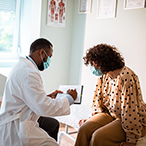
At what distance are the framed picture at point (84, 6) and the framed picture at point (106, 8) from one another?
0.20 metres

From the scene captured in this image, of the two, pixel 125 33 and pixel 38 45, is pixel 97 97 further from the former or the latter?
pixel 125 33

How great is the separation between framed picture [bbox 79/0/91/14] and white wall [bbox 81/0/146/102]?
72 millimetres

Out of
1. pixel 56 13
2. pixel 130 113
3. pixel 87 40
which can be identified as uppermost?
pixel 56 13

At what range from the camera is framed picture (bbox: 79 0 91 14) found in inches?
127

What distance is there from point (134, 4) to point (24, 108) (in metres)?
1.72

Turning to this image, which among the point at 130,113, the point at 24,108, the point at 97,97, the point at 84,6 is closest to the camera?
the point at 24,108

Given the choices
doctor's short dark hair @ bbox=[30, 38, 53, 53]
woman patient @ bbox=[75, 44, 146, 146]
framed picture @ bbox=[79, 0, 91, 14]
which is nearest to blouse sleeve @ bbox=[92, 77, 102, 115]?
woman patient @ bbox=[75, 44, 146, 146]

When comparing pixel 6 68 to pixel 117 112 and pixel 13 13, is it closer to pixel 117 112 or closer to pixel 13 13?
pixel 13 13

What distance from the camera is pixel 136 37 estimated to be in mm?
2633

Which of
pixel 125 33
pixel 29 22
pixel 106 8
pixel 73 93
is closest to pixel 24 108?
pixel 73 93

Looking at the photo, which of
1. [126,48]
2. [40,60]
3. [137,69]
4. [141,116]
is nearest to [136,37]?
[126,48]

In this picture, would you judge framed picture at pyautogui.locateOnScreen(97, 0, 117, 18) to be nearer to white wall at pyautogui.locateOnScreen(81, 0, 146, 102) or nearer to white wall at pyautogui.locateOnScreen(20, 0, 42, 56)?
white wall at pyautogui.locateOnScreen(81, 0, 146, 102)

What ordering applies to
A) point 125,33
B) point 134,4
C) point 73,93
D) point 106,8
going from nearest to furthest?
point 73,93
point 134,4
point 125,33
point 106,8

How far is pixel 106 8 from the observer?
2.95 meters
